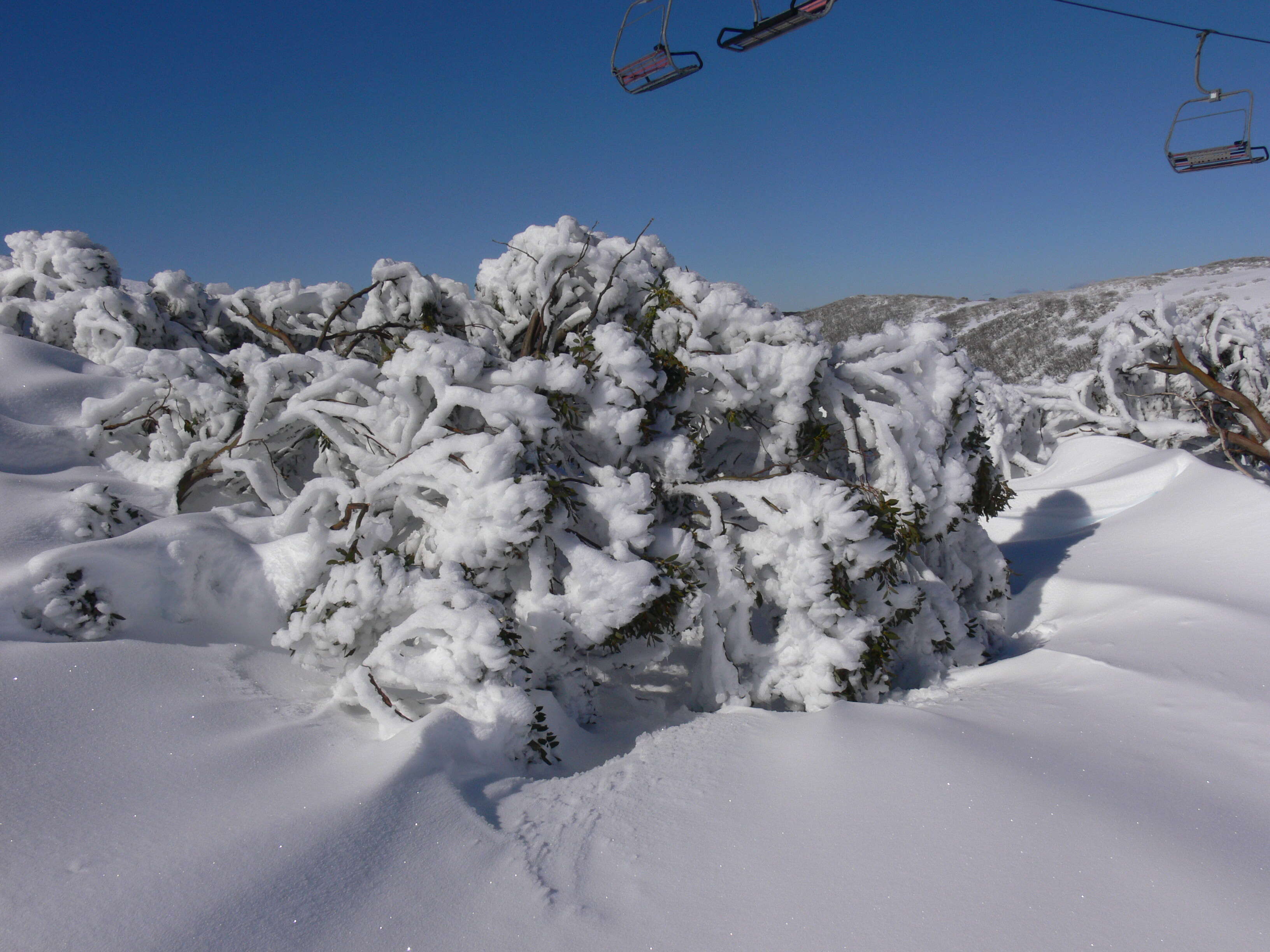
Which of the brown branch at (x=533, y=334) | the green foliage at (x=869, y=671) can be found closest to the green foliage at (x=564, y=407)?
the brown branch at (x=533, y=334)

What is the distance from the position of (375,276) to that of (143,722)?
4.06m

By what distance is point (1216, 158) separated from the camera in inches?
333

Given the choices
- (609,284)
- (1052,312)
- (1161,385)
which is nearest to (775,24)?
(609,284)

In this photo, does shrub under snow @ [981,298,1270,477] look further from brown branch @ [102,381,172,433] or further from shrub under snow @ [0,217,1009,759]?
brown branch @ [102,381,172,433]

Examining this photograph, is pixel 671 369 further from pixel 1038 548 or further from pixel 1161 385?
pixel 1161 385

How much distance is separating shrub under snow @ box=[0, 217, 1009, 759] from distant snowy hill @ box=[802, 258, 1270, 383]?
85.6ft

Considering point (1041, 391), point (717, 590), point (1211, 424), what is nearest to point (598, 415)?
point (717, 590)

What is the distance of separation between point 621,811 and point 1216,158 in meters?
10.4

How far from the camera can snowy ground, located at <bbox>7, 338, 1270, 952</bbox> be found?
6.13 ft

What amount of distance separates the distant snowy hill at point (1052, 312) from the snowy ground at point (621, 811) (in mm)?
28401

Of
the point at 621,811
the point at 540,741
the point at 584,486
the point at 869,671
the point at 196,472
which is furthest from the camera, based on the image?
the point at 196,472

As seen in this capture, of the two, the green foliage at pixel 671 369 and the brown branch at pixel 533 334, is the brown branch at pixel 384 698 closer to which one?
the green foliage at pixel 671 369

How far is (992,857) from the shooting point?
2.14 m

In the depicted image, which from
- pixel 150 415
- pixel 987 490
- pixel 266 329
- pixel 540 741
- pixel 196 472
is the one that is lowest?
pixel 987 490
